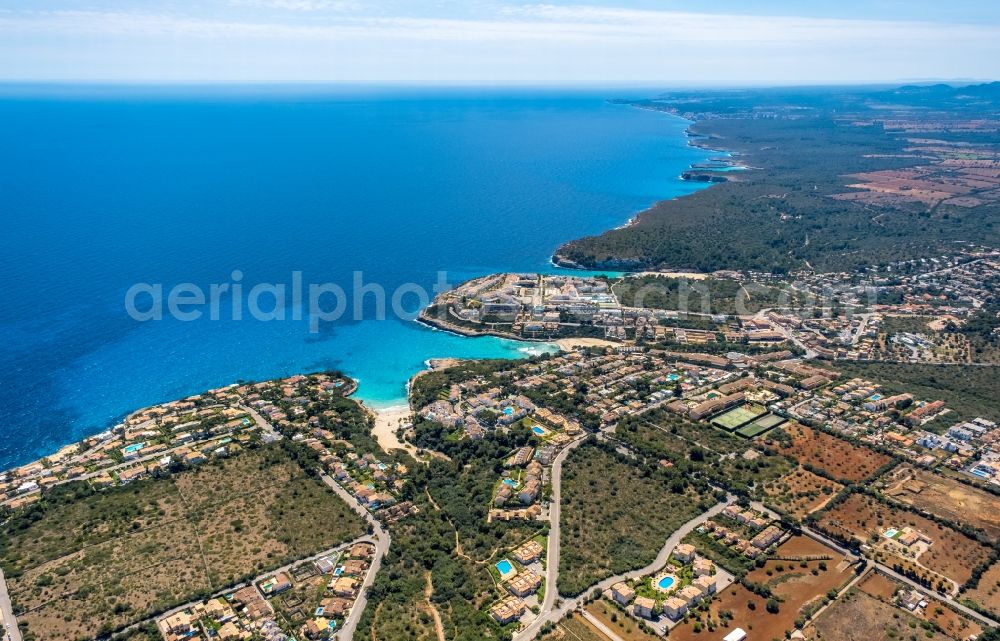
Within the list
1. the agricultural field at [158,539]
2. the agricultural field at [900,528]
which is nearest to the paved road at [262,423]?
the agricultural field at [158,539]

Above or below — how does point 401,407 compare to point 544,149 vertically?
below

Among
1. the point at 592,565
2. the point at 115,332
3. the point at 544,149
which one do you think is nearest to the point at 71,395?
the point at 115,332

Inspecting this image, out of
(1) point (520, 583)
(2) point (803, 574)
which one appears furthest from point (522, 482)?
(2) point (803, 574)

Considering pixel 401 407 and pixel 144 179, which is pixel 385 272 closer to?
pixel 401 407

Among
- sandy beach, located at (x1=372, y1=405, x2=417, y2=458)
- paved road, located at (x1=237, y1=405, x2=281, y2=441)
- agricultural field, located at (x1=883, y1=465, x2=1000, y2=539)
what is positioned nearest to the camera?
agricultural field, located at (x1=883, y1=465, x2=1000, y2=539)

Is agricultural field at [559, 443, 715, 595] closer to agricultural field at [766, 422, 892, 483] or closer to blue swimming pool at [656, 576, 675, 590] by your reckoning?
blue swimming pool at [656, 576, 675, 590]

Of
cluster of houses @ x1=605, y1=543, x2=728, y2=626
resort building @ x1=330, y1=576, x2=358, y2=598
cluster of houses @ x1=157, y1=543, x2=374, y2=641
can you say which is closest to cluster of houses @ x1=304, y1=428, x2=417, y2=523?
cluster of houses @ x1=157, y1=543, x2=374, y2=641

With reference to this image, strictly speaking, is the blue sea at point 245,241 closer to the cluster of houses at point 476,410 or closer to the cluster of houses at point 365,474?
the cluster of houses at point 476,410
